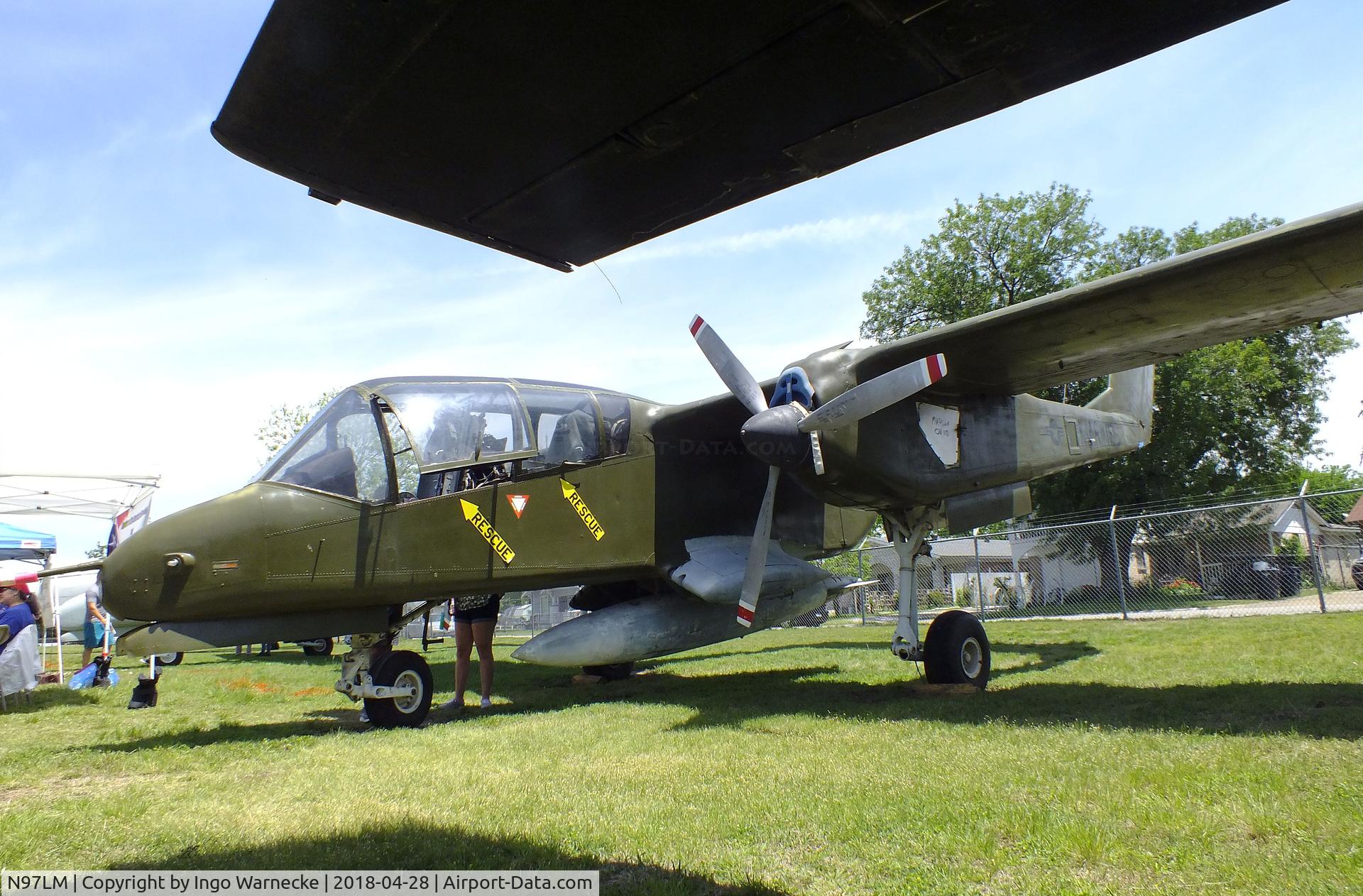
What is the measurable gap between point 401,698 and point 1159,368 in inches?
1307

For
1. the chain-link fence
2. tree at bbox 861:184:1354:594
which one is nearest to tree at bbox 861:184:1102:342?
tree at bbox 861:184:1354:594

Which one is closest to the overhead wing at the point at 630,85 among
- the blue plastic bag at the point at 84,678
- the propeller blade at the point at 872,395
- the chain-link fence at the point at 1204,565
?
the propeller blade at the point at 872,395

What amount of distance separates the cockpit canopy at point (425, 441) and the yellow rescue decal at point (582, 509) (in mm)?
240

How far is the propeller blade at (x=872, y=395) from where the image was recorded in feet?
23.0

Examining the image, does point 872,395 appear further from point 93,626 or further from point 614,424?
point 93,626

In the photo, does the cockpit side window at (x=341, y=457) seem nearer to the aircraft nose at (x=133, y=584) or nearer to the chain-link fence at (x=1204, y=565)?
the aircraft nose at (x=133, y=584)

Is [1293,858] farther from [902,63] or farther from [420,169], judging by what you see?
[420,169]

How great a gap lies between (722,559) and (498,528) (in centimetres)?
274

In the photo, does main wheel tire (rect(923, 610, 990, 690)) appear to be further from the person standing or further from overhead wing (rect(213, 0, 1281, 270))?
the person standing

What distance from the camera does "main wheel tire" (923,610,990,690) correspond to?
8422 mm

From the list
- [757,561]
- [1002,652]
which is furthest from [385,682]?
[1002,652]

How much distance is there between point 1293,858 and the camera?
3.22 metres

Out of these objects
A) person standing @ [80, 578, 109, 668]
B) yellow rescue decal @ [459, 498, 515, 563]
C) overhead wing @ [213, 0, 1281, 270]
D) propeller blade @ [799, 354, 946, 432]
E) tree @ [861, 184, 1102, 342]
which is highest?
tree @ [861, 184, 1102, 342]

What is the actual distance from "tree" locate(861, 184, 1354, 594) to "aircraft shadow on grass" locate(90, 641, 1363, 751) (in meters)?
18.4
